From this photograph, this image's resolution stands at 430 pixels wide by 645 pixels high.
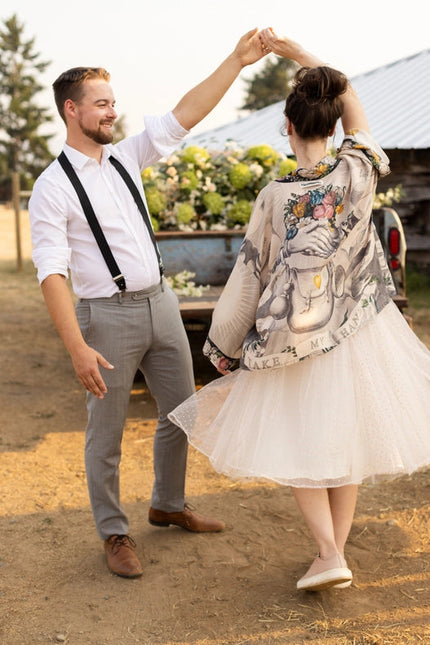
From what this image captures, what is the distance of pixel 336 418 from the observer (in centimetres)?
299

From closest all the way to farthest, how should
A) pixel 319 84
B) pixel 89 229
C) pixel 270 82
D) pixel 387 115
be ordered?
pixel 319 84 → pixel 89 229 → pixel 387 115 → pixel 270 82

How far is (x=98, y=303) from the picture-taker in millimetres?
3484

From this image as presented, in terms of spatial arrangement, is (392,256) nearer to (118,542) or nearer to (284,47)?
(284,47)

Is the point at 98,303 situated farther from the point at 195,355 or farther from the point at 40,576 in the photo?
the point at 195,355

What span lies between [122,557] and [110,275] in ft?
4.34

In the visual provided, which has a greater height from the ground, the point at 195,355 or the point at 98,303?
the point at 98,303

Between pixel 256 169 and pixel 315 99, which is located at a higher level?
pixel 315 99

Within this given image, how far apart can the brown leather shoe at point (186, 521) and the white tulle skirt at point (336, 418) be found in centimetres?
98

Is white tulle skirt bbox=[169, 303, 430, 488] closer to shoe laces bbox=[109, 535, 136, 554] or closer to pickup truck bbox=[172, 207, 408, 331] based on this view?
shoe laces bbox=[109, 535, 136, 554]

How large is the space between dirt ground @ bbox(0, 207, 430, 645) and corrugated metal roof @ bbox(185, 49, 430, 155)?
754 centimetres

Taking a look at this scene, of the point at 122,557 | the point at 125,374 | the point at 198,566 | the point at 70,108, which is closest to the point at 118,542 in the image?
the point at 122,557

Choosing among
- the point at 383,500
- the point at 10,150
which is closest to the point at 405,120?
the point at 383,500

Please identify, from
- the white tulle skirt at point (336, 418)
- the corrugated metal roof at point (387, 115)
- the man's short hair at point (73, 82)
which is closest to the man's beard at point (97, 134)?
the man's short hair at point (73, 82)

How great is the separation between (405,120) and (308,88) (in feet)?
37.1
